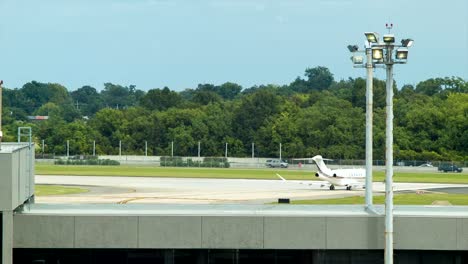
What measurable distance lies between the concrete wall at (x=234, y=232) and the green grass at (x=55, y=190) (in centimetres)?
5665

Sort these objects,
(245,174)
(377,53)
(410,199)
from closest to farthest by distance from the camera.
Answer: (377,53) < (410,199) < (245,174)

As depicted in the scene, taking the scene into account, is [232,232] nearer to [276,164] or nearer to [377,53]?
[377,53]

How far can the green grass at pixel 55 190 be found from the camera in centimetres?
8875

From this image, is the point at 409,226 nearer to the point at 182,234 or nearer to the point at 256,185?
the point at 182,234

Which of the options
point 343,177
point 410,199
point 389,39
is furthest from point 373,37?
point 343,177

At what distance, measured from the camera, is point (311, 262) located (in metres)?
30.8

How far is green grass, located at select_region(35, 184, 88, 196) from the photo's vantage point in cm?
8875

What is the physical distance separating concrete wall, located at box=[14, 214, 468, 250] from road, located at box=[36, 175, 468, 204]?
44.5 m

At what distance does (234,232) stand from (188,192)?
205ft

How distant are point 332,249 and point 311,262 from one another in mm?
713

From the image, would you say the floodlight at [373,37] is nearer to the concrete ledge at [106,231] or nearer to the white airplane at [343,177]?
the concrete ledge at [106,231]

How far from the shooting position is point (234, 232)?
30297mm

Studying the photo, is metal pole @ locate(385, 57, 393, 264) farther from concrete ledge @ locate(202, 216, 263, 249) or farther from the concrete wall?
concrete ledge @ locate(202, 216, 263, 249)

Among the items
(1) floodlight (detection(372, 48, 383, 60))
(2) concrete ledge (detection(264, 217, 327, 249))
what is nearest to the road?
(2) concrete ledge (detection(264, 217, 327, 249))
